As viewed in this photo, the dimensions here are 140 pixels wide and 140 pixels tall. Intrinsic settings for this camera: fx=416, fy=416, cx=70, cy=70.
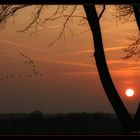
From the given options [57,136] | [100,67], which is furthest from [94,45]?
[57,136]

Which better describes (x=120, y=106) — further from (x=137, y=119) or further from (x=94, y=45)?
(x=94, y=45)

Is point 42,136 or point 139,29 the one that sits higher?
point 139,29

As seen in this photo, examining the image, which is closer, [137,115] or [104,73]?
[137,115]

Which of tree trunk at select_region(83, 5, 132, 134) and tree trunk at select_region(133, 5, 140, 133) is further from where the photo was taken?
tree trunk at select_region(83, 5, 132, 134)

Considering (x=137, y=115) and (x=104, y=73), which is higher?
(x=104, y=73)

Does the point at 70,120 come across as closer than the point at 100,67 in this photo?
No

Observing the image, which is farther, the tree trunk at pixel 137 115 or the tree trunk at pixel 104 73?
the tree trunk at pixel 104 73

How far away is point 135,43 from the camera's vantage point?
541cm

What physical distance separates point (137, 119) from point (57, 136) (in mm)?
4073
